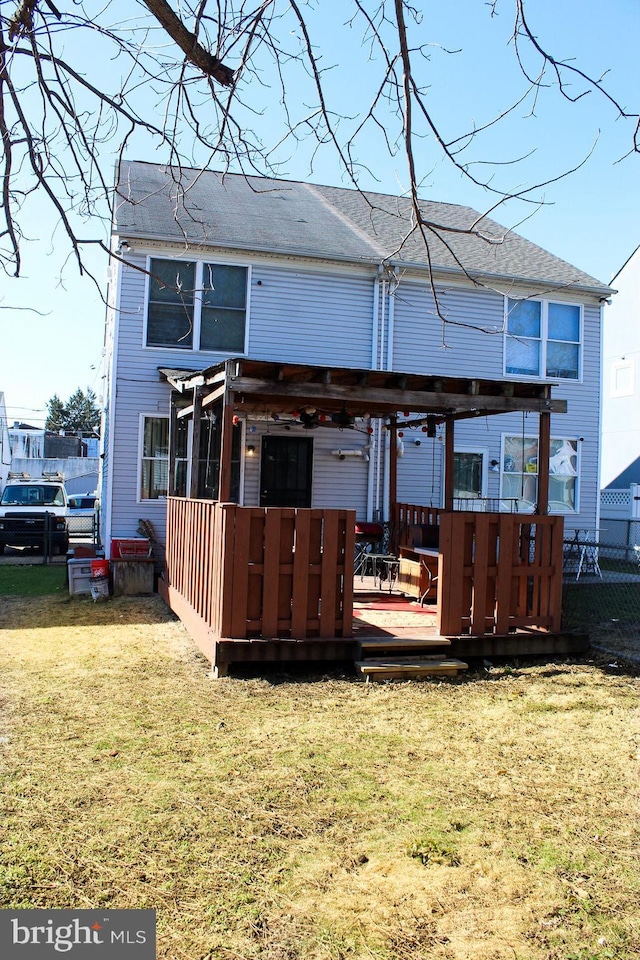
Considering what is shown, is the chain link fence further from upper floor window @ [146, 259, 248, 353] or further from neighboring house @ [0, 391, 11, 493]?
neighboring house @ [0, 391, 11, 493]

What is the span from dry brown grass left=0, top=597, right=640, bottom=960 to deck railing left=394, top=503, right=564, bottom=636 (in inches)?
30.7

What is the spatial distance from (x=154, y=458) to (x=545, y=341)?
7533mm

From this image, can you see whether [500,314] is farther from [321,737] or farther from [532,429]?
[321,737]

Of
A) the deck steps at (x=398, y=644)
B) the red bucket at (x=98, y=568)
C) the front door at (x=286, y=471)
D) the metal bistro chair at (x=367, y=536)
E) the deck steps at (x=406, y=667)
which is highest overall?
the front door at (x=286, y=471)

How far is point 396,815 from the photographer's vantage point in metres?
3.54

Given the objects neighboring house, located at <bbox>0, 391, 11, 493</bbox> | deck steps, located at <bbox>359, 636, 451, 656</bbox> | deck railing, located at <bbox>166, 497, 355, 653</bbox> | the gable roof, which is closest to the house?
the gable roof

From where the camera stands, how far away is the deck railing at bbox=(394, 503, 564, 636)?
6598 mm

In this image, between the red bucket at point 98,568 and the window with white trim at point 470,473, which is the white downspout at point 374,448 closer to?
the window with white trim at point 470,473

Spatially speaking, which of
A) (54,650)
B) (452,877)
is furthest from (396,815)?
(54,650)

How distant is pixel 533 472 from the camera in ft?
45.9

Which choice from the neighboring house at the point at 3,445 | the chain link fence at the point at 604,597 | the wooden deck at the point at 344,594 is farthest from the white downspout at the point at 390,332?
the neighboring house at the point at 3,445

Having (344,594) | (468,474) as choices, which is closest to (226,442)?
(344,594)

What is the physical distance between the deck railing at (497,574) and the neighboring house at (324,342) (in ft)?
13.7

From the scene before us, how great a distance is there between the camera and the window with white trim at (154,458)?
11766 millimetres
